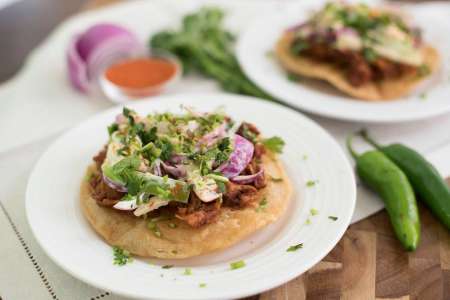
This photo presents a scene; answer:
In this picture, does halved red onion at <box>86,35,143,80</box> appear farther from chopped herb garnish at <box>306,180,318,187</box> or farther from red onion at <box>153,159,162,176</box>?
chopped herb garnish at <box>306,180,318,187</box>

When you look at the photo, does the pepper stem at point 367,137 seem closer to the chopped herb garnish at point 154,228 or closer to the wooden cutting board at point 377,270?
the wooden cutting board at point 377,270

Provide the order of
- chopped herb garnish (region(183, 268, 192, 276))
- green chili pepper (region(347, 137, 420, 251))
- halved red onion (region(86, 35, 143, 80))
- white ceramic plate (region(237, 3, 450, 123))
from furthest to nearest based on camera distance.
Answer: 1. halved red onion (region(86, 35, 143, 80))
2. white ceramic plate (region(237, 3, 450, 123))
3. green chili pepper (region(347, 137, 420, 251))
4. chopped herb garnish (region(183, 268, 192, 276))

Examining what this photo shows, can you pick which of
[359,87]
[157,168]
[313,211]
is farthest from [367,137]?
[157,168]

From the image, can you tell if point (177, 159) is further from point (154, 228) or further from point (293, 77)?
point (293, 77)

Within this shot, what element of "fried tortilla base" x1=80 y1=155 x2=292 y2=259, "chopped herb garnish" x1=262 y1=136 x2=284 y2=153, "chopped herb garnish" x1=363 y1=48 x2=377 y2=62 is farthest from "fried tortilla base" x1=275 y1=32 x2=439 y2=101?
"fried tortilla base" x1=80 y1=155 x2=292 y2=259

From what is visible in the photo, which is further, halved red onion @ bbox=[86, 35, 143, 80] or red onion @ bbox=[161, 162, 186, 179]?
halved red onion @ bbox=[86, 35, 143, 80]

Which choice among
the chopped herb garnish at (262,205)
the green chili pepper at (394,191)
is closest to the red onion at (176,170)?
the chopped herb garnish at (262,205)
